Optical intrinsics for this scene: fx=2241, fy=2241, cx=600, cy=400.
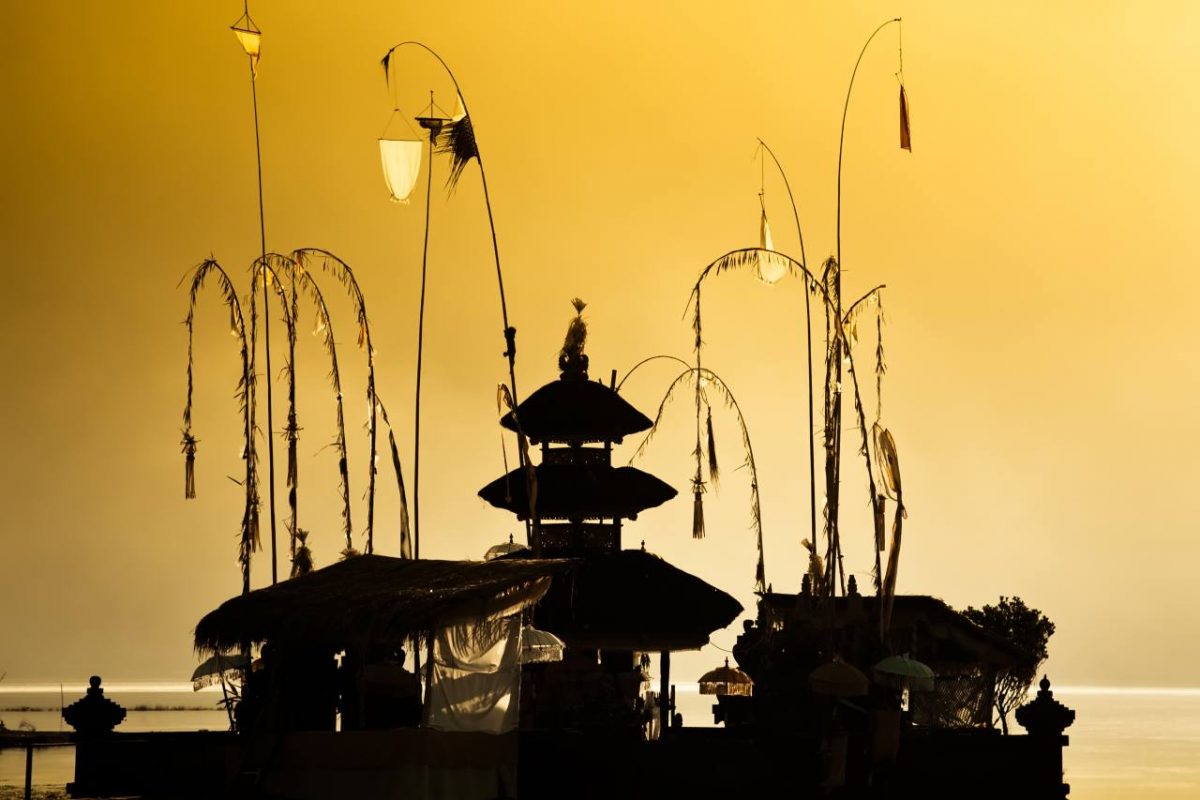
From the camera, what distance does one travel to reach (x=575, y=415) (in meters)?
43.9

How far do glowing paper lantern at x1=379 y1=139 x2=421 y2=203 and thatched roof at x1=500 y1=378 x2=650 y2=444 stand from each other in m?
6.00

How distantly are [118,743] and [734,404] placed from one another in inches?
634

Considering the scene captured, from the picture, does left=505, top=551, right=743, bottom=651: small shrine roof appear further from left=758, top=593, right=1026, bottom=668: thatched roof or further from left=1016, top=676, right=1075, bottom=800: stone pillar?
left=1016, top=676, right=1075, bottom=800: stone pillar

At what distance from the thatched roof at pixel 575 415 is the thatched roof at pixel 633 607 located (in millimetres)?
3482

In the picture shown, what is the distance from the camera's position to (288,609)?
32281 millimetres

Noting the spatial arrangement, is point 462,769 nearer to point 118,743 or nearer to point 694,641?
point 118,743

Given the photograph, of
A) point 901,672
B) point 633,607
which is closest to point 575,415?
point 633,607

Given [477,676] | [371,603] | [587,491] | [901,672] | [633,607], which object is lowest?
[477,676]

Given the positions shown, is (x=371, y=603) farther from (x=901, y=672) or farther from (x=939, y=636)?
(x=939, y=636)

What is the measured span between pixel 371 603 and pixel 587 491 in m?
12.2

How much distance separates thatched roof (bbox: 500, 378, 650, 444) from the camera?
44.0 meters

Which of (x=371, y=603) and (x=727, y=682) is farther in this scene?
(x=727, y=682)

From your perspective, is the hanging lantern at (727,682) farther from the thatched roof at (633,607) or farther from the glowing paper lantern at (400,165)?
the glowing paper lantern at (400,165)

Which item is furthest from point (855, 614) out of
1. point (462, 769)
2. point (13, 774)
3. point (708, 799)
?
point (13, 774)
